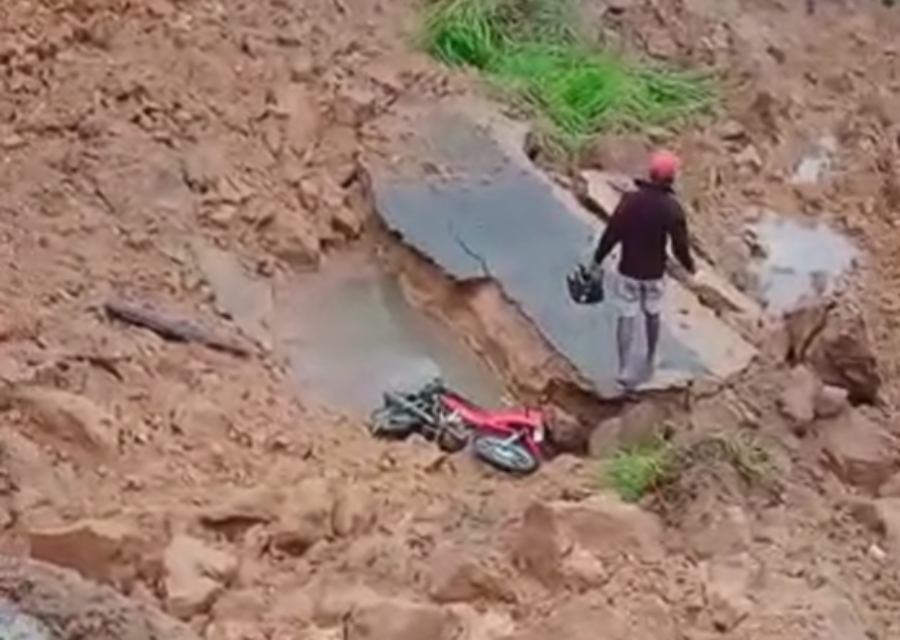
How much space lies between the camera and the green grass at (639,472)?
6117 mm

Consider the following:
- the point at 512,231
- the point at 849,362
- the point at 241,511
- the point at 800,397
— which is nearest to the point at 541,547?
the point at 241,511

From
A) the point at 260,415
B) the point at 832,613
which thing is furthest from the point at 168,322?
the point at 832,613

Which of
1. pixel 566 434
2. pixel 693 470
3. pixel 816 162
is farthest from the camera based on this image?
pixel 816 162

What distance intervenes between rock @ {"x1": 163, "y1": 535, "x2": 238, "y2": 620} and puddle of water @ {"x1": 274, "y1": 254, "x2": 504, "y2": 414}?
5.12ft

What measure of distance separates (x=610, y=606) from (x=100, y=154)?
3113 millimetres

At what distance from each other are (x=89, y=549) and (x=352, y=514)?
2.65ft

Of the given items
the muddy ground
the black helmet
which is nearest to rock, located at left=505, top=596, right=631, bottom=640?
the muddy ground

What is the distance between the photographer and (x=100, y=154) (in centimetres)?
774

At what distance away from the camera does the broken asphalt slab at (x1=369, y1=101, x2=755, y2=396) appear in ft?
23.8

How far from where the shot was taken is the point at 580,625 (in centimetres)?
525

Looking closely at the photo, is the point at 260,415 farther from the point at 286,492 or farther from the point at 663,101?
the point at 663,101

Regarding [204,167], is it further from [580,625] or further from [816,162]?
[580,625]

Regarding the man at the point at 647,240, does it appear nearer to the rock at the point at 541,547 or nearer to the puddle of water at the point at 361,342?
the puddle of water at the point at 361,342

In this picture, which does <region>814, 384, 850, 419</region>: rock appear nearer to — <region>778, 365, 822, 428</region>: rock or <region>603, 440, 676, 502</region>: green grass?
<region>778, 365, 822, 428</region>: rock
